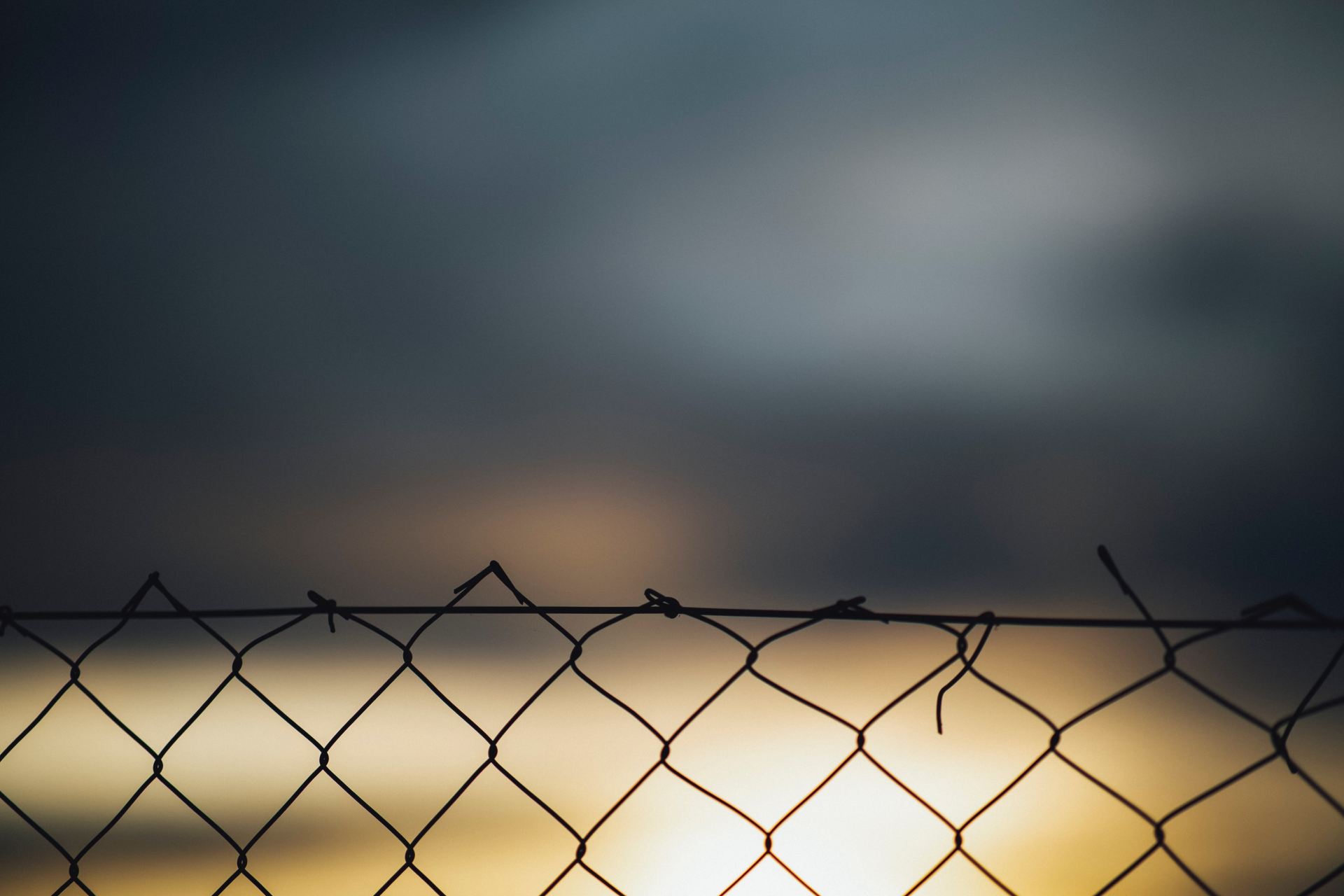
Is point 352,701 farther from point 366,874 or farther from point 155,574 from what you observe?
point 155,574

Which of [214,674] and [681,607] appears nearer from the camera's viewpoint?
[681,607]

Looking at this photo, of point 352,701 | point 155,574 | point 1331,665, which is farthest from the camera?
point 352,701

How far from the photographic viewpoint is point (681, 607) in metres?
0.56

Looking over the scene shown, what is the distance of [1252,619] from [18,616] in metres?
0.85

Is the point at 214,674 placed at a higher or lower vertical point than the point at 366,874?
higher

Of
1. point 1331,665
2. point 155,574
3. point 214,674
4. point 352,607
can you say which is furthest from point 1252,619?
point 214,674

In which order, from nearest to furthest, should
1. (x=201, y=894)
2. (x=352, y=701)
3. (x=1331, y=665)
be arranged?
1. (x=1331, y=665)
2. (x=201, y=894)
3. (x=352, y=701)

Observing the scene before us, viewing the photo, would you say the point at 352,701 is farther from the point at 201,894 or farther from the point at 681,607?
the point at 681,607

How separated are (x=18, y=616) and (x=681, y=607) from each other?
0.51m

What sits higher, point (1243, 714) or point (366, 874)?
point (1243, 714)

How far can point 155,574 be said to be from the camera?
567mm

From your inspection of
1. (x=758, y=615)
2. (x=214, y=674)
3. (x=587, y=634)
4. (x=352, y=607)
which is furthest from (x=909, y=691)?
(x=214, y=674)

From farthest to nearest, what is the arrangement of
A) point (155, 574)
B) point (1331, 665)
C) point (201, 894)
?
point (201, 894), point (155, 574), point (1331, 665)

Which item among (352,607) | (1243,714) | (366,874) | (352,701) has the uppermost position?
(352,607)
